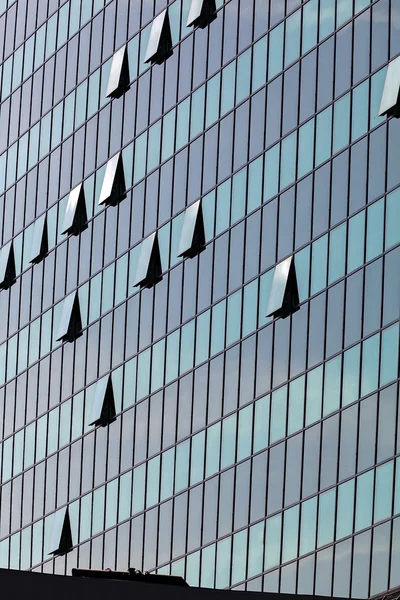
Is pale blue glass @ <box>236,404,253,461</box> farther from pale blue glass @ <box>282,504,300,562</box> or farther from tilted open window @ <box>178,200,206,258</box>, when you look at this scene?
tilted open window @ <box>178,200,206,258</box>

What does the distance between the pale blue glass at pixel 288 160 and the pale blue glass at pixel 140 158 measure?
39.9ft

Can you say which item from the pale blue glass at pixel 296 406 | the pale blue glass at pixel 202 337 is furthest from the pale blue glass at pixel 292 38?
the pale blue glass at pixel 296 406

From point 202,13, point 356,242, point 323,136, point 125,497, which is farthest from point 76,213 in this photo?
point 356,242

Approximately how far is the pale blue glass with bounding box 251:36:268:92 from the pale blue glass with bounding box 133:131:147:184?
30.5 ft

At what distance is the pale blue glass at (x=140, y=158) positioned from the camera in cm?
7975

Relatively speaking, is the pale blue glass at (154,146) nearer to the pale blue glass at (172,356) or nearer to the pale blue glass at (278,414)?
the pale blue glass at (172,356)

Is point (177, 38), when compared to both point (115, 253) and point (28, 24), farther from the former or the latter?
point (28, 24)

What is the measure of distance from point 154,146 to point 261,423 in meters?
16.0

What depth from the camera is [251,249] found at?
6994cm

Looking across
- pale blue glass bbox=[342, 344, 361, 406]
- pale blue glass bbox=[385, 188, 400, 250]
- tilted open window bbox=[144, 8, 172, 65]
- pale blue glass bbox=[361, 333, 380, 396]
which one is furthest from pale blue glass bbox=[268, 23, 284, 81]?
pale blue glass bbox=[361, 333, 380, 396]

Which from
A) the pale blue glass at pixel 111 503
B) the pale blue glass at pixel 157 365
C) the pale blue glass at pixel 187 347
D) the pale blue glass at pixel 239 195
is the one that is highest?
the pale blue glass at pixel 239 195

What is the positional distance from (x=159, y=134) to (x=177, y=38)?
3.87m

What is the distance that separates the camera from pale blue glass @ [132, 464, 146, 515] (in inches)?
2960

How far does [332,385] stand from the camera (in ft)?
206
